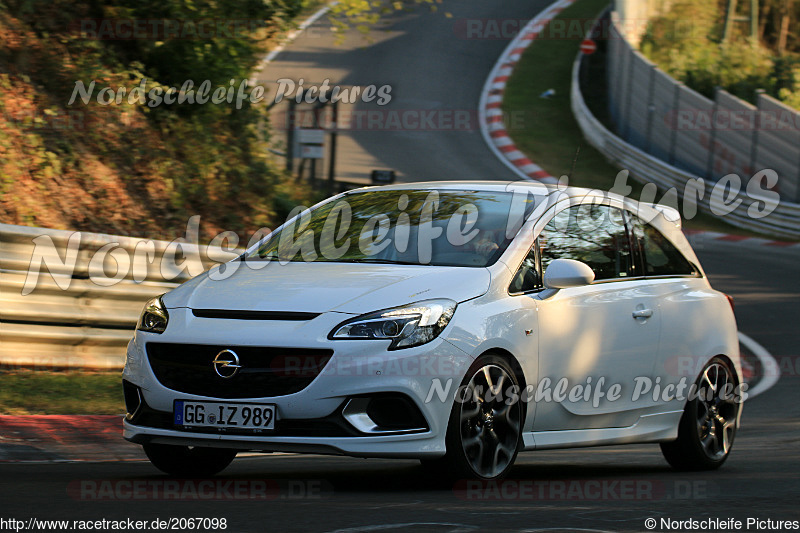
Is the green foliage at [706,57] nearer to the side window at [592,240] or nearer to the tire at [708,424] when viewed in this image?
the tire at [708,424]

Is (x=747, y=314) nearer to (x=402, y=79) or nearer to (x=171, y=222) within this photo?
(x=171, y=222)

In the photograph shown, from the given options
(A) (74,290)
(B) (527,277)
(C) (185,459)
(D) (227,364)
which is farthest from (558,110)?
(D) (227,364)

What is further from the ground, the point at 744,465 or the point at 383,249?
the point at 383,249

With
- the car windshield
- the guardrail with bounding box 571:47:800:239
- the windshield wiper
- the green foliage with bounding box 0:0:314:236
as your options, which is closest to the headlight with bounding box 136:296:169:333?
the car windshield

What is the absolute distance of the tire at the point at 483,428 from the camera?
6258 millimetres

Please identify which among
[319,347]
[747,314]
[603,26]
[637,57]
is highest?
[319,347]

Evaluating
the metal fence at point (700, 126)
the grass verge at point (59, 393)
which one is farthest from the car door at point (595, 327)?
the metal fence at point (700, 126)

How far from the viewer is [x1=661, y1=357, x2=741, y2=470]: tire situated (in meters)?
8.06

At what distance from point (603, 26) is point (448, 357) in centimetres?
3030

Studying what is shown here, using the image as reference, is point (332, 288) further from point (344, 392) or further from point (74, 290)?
point (74, 290)

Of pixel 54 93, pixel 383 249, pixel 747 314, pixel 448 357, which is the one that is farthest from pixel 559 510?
pixel 747 314

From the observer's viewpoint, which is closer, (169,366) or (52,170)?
(169,366)

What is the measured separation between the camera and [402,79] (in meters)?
32.5

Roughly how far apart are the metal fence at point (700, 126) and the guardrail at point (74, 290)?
54.2 ft
